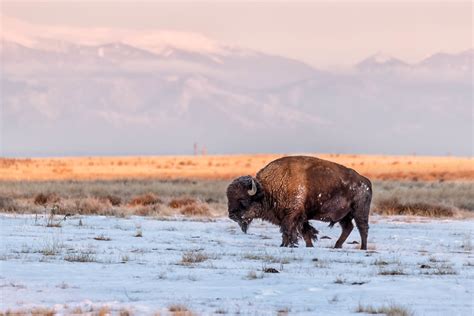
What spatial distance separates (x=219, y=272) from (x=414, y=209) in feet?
58.9

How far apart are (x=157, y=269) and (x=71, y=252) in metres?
2.25

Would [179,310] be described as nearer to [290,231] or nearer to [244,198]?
[290,231]

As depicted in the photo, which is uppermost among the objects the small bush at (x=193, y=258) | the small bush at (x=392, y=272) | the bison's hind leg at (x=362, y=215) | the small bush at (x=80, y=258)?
the bison's hind leg at (x=362, y=215)

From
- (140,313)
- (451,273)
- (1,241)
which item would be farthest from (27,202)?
(140,313)

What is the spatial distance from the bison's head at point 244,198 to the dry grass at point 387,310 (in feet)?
27.5

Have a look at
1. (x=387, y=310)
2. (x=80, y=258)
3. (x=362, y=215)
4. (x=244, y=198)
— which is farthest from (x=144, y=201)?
(x=387, y=310)

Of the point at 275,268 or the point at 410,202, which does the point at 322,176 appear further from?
the point at 410,202

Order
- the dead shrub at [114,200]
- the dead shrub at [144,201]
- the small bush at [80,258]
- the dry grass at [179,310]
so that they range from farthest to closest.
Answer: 1. the dead shrub at [114,200]
2. the dead shrub at [144,201]
3. the small bush at [80,258]
4. the dry grass at [179,310]

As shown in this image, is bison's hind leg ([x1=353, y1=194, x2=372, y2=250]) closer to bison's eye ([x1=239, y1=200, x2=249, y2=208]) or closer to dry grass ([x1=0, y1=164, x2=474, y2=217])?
bison's eye ([x1=239, y1=200, x2=249, y2=208])

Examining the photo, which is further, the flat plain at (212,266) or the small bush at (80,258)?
the small bush at (80,258)

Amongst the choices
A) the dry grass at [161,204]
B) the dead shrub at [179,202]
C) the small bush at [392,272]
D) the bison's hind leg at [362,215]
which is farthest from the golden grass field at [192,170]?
the small bush at [392,272]

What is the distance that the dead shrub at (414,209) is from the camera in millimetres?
30902

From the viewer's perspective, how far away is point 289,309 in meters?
11.6

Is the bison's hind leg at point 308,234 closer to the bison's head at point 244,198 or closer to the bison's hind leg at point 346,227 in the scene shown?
the bison's hind leg at point 346,227
